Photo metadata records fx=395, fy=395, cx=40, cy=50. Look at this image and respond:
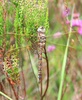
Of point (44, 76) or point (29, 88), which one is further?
point (44, 76)

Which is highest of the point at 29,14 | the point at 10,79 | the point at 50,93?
the point at 29,14

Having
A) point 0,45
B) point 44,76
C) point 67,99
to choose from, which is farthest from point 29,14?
point 44,76

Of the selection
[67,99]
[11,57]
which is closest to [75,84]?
[67,99]

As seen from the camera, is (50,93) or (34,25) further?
(50,93)

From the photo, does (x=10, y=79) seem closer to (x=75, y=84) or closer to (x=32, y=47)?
(x=32, y=47)

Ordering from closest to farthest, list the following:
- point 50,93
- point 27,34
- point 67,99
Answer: point 27,34 < point 67,99 < point 50,93

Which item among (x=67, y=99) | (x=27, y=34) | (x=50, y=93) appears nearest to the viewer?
(x=27, y=34)

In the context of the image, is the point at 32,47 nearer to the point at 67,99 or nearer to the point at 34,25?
the point at 34,25

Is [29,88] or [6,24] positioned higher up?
[6,24]

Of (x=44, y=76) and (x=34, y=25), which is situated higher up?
(x=34, y=25)
